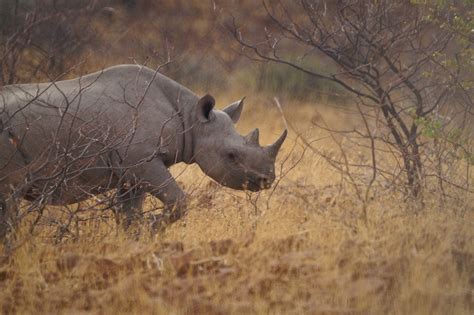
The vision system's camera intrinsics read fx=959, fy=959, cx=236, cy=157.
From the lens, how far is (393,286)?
543 centimetres

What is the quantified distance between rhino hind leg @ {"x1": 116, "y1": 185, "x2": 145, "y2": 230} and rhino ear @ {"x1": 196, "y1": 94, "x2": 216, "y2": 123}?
0.83 meters

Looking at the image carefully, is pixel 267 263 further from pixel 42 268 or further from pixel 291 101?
pixel 291 101

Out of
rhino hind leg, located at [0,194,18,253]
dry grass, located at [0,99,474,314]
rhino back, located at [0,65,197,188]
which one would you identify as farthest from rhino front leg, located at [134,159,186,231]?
rhino hind leg, located at [0,194,18,253]

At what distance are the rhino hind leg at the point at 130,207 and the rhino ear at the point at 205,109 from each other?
0.83 metres

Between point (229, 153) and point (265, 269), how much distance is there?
8.21 feet

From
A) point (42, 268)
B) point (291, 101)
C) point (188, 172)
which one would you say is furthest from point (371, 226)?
point (291, 101)

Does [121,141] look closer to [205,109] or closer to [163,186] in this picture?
[163,186]

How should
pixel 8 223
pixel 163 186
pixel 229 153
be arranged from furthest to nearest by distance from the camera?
1. pixel 229 153
2. pixel 163 186
3. pixel 8 223

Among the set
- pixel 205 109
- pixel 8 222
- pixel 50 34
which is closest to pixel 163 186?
pixel 205 109

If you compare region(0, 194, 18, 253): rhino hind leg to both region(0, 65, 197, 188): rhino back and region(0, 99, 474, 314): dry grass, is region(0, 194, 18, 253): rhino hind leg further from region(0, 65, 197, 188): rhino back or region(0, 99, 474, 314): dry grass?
region(0, 65, 197, 188): rhino back

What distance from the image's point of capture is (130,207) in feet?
24.9

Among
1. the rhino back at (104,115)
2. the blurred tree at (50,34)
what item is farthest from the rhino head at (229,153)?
the blurred tree at (50,34)

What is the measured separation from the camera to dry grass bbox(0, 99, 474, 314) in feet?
17.1

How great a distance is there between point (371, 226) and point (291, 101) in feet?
36.7
